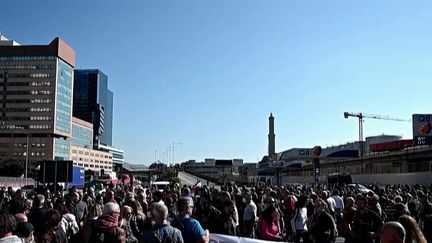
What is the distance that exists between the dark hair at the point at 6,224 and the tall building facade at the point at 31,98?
159979 millimetres

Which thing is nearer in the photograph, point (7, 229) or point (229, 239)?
point (7, 229)

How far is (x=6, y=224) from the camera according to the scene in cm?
587

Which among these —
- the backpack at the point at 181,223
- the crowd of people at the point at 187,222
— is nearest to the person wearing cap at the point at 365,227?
the crowd of people at the point at 187,222

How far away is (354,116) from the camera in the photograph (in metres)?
177

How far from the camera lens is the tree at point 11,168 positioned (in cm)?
12718

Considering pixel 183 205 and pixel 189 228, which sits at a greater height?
pixel 183 205

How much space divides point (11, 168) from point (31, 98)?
39.7 meters

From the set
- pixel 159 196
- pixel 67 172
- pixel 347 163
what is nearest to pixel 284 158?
pixel 347 163

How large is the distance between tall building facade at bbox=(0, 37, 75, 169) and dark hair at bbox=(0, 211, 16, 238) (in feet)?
525

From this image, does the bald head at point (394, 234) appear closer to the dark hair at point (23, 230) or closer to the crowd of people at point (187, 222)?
the crowd of people at point (187, 222)

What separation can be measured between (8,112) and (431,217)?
16565 cm

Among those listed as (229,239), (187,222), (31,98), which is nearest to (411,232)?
(187,222)

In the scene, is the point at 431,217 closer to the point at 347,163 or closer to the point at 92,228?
the point at 92,228

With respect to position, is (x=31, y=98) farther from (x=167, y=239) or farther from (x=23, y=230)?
(x=167, y=239)
